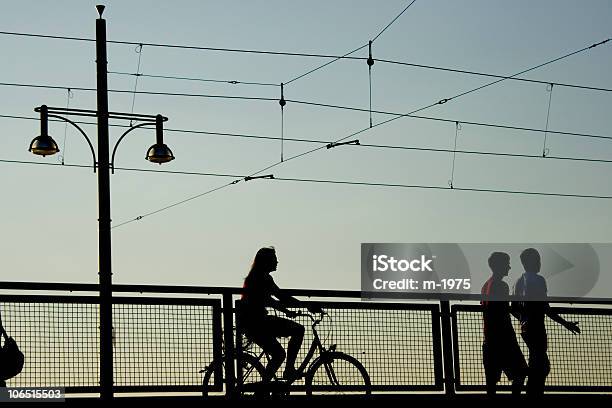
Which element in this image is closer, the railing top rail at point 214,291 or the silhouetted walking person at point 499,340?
the railing top rail at point 214,291

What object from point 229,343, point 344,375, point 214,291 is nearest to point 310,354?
point 344,375

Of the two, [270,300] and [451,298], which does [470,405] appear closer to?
[451,298]

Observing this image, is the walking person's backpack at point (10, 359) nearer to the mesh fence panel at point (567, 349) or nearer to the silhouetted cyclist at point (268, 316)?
the silhouetted cyclist at point (268, 316)

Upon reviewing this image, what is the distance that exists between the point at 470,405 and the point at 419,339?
949 millimetres

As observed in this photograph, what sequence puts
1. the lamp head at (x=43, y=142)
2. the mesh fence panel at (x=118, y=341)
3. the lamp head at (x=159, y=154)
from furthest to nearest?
the lamp head at (x=159, y=154) < the lamp head at (x=43, y=142) < the mesh fence panel at (x=118, y=341)

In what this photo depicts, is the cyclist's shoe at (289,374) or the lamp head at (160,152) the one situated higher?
the lamp head at (160,152)

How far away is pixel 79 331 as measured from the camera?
1547cm

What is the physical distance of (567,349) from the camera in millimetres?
17922

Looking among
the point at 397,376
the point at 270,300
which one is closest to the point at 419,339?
the point at 397,376

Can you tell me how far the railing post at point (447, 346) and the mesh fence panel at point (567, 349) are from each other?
10cm

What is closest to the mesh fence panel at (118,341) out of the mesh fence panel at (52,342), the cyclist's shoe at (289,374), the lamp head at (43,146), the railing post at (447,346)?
the mesh fence panel at (52,342)

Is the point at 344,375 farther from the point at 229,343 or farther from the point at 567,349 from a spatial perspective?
the point at 567,349

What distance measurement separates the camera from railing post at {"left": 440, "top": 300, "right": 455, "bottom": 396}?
17156 millimetres

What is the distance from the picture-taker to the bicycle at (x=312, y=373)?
16219mm
